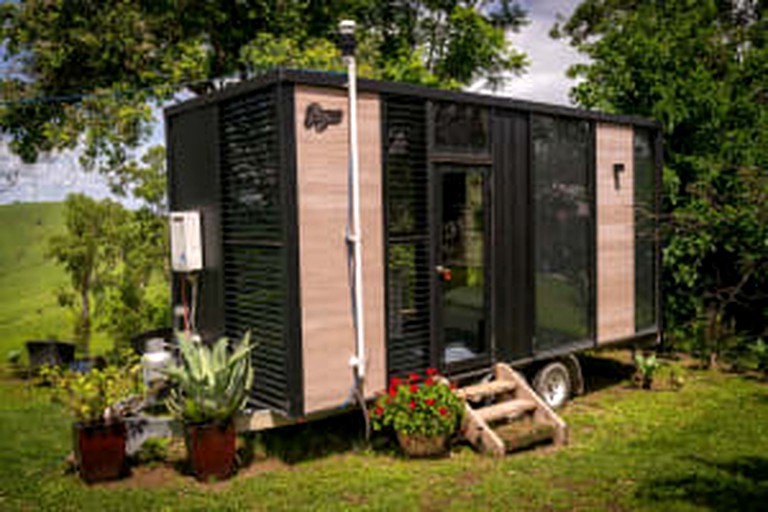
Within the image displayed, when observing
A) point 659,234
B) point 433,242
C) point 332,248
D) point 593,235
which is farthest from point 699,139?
point 332,248

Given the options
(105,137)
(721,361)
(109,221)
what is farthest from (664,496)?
(105,137)

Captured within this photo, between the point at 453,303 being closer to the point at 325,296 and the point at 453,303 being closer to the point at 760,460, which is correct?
the point at 325,296

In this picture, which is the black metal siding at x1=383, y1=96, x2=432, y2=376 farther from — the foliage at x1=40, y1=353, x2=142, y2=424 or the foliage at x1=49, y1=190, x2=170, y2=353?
the foliage at x1=49, y1=190, x2=170, y2=353

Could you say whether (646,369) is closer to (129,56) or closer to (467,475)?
(467,475)

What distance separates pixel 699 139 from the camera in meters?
10.5

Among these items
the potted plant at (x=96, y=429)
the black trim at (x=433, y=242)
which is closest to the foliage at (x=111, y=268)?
the potted plant at (x=96, y=429)

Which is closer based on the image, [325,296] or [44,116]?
[325,296]

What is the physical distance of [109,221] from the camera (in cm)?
1102

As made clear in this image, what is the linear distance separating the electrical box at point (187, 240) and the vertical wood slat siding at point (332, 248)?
153 cm

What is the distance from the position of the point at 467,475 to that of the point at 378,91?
3317mm

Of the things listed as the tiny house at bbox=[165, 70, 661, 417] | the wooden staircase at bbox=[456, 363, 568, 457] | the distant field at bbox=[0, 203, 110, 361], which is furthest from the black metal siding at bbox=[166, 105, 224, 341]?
the distant field at bbox=[0, 203, 110, 361]

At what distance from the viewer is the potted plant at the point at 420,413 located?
5.69m

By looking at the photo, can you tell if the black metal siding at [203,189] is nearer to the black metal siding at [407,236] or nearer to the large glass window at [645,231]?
the black metal siding at [407,236]

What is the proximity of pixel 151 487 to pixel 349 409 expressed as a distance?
66.3 inches
